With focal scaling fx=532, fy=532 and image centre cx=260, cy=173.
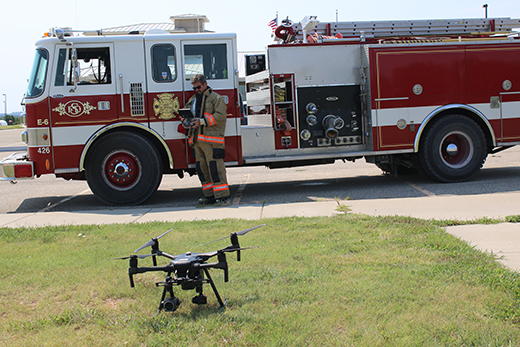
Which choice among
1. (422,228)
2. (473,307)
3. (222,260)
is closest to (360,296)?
(473,307)

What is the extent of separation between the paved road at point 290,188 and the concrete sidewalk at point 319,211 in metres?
0.75

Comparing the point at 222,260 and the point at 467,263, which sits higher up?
the point at 222,260

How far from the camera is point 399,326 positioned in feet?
11.1

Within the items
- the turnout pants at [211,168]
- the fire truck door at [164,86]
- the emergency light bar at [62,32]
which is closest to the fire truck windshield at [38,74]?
the emergency light bar at [62,32]

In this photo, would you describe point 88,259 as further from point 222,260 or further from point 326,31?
point 326,31

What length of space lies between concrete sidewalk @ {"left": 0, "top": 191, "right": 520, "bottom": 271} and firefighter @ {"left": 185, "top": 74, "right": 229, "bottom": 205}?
54 centimetres

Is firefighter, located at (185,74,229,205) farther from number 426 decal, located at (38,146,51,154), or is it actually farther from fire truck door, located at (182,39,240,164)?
number 426 decal, located at (38,146,51,154)

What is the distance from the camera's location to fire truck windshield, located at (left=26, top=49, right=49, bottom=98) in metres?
8.32

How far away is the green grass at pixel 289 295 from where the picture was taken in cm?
336

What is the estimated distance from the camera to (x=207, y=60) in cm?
867

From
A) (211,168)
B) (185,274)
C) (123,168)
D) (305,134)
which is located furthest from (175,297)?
(305,134)

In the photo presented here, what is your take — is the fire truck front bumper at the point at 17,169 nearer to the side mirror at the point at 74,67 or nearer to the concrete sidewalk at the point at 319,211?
the concrete sidewalk at the point at 319,211

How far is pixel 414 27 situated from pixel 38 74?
654cm

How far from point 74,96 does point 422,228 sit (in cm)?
564
